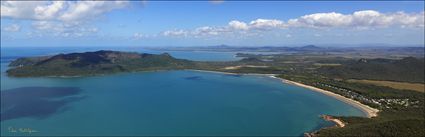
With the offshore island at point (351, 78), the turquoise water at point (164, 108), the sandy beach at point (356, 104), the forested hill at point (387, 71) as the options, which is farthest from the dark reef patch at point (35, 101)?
the forested hill at point (387, 71)

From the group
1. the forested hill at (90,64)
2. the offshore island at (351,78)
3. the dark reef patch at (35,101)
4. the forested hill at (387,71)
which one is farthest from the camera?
the forested hill at (90,64)

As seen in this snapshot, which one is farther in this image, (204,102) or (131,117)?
(204,102)

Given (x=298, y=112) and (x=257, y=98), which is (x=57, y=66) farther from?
(x=298, y=112)

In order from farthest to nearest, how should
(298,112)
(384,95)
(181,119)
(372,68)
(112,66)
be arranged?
(112,66), (372,68), (384,95), (298,112), (181,119)

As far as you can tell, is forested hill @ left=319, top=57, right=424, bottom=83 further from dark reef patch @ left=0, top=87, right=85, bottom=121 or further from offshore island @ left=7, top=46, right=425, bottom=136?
dark reef patch @ left=0, top=87, right=85, bottom=121

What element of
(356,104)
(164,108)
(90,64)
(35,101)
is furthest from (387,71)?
(90,64)

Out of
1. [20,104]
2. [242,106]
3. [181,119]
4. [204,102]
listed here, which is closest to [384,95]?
[242,106]

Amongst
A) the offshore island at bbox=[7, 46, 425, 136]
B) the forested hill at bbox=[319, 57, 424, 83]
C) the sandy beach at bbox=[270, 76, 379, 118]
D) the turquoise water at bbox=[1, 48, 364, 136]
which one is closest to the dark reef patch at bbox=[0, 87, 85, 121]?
the turquoise water at bbox=[1, 48, 364, 136]

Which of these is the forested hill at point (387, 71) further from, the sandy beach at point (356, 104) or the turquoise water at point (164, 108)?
the sandy beach at point (356, 104)
